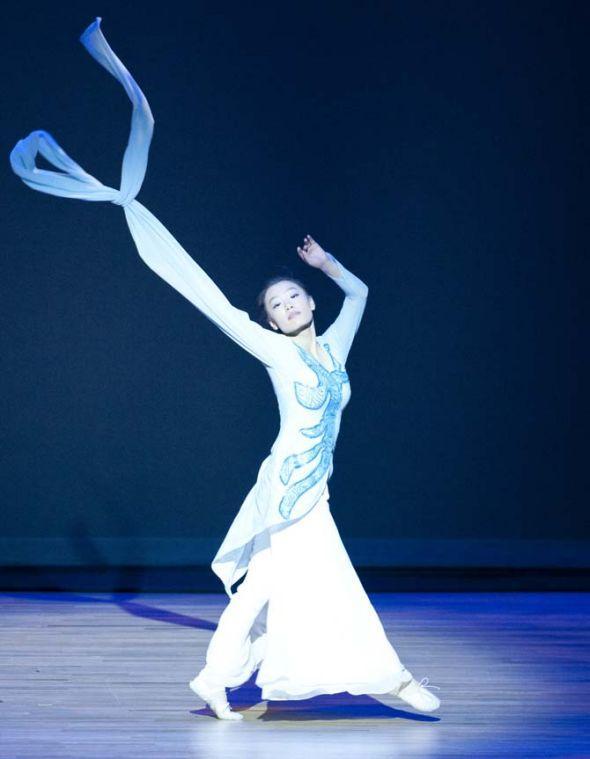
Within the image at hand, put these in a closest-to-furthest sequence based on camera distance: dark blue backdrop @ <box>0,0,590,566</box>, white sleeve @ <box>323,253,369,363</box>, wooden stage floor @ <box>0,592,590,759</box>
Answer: wooden stage floor @ <box>0,592,590,759</box>
white sleeve @ <box>323,253,369,363</box>
dark blue backdrop @ <box>0,0,590,566</box>

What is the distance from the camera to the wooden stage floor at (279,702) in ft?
8.58

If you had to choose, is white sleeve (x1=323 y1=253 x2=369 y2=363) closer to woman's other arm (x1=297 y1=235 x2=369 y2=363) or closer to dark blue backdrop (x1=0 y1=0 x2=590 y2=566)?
woman's other arm (x1=297 y1=235 x2=369 y2=363)

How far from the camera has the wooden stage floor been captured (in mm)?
2615

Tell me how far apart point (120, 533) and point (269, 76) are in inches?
83.7

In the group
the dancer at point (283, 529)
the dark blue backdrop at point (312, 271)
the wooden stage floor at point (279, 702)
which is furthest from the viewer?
the dark blue backdrop at point (312, 271)

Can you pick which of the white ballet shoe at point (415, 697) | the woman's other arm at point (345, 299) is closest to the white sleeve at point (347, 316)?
the woman's other arm at point (345, 299)

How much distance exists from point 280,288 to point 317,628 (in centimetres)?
82

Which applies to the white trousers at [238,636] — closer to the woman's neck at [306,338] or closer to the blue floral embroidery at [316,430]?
the blue floral embroidery at [316,430]

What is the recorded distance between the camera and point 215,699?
2814mm

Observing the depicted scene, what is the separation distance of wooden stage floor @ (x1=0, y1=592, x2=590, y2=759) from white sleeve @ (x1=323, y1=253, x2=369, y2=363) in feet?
3.00

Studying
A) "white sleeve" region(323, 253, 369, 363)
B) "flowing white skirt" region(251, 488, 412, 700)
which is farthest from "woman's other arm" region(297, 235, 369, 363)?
"flowing white skirt" region(251, 488, 412, 700)

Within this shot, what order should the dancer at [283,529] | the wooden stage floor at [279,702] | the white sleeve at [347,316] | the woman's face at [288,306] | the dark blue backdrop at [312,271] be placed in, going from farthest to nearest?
1. the dark blue backdrop at [312,271]
2. the white sleeve at [347,316]
3. the woman's face at [288,306]
4. the dancer at [283,529]
5. the wooden stage floor at [279,702]

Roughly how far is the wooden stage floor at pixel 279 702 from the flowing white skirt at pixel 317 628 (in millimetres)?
120

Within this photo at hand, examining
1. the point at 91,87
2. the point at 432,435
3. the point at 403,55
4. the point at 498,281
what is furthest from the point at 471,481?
the point at 91,87
